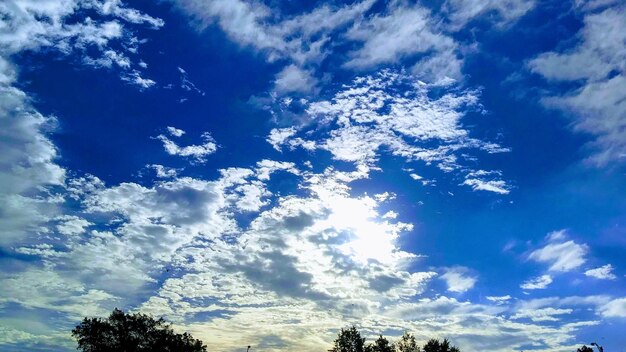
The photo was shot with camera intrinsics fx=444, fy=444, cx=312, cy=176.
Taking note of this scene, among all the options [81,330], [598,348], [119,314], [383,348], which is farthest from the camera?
[383,348]

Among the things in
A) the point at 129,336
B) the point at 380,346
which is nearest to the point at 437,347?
the point at 380,346

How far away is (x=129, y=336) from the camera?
8238cm

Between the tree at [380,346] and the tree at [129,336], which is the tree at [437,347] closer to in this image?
the tree at [380,346]

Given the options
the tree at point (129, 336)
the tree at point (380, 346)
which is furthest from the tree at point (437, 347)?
the tree at point (129, 336)

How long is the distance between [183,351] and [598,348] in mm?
69190

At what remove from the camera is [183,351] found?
83750mm

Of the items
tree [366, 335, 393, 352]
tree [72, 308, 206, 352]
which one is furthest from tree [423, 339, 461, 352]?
tree [72, 308, 206, 352]

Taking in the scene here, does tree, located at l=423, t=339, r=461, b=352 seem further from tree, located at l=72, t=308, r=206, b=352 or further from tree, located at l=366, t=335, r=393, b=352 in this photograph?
tree, located at l=72, t=308, r=206, b=352

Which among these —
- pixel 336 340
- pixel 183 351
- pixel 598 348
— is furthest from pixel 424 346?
pixel 183 351

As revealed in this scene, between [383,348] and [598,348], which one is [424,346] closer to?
[383,348]

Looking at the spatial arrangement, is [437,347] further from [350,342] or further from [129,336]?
[129,336]

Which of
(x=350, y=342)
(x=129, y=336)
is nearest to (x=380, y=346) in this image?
(x=350, y=342)

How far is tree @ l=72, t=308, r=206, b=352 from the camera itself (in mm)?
78250

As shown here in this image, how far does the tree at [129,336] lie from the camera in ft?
257
